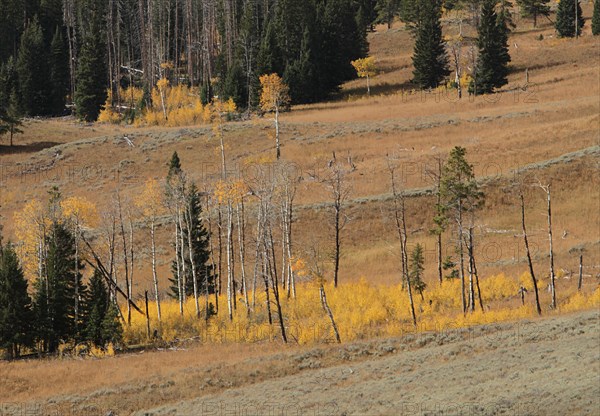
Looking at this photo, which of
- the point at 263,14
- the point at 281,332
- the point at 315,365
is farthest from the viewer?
the point at 263,14

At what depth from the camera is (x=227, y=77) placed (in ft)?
357

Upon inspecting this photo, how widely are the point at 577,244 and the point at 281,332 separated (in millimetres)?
22750

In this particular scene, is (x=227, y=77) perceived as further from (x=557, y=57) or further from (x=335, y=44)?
(x=557, y=57)

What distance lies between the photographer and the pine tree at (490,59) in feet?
328

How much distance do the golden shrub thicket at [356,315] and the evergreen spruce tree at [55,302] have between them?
11.1 ft

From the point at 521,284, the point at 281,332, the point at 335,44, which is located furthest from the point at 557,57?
the point at 281,332

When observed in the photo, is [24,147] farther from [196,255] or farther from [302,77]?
[196,255]

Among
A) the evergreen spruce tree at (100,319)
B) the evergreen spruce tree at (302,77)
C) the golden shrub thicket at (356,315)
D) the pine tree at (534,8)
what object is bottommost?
the golden shrub thicket at (356,315)

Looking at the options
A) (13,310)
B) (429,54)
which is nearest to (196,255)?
(13,310)

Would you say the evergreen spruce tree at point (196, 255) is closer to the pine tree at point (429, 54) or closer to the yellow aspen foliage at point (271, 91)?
the yellow aspen foliage at point (271, 91)

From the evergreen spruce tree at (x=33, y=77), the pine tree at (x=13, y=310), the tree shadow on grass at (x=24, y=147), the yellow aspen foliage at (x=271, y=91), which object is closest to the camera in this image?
the pine tree at (x=13, y=310)

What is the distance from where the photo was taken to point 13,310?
153ft

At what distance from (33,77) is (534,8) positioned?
243 feet

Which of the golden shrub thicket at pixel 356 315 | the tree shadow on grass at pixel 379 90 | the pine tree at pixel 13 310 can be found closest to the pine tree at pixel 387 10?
the tree shadow on grass at pixel 379 90
